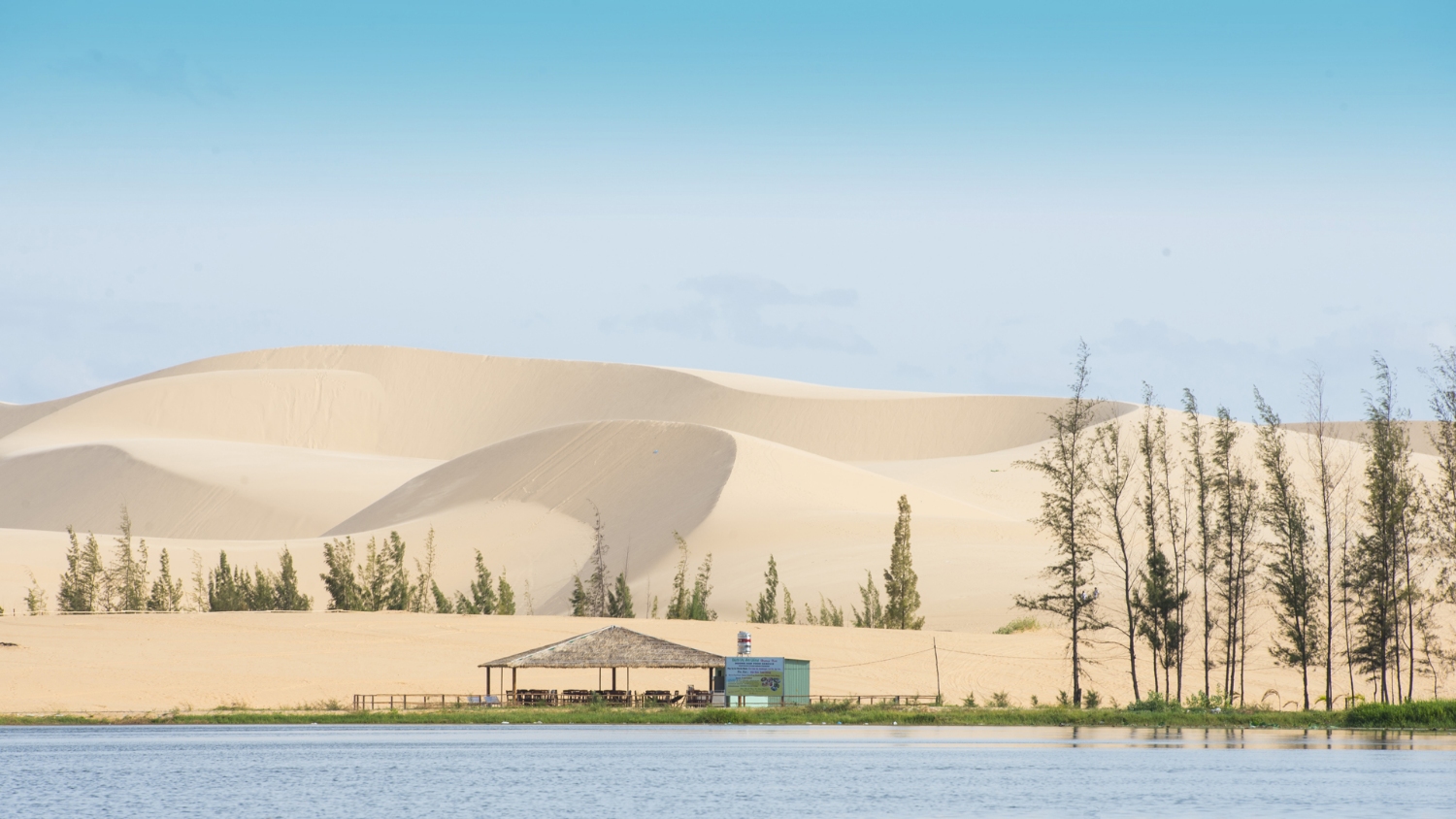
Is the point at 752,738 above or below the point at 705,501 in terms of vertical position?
below

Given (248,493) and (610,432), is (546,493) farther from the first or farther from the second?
(248,493)

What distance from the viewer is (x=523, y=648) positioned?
66812mm

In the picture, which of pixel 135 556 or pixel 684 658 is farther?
pixel 135 556

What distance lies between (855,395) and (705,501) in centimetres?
8778

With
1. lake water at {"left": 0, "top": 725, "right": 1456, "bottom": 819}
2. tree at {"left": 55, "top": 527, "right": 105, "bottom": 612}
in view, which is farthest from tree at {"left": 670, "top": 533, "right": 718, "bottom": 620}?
lake water at {"left": 0, "top": 725, "right": 1456, "bottom": 819}

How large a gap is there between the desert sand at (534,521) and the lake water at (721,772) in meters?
12.1

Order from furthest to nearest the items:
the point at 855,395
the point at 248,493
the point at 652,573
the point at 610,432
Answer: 1. the point at 855,395
2. the point at 248,493
3. the point at 610,432
4. the point at 652,573

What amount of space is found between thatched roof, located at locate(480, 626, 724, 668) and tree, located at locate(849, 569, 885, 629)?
76.9ft

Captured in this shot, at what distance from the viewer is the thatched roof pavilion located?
168 feet

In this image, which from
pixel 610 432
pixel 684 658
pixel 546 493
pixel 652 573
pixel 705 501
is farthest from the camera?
pixel 610 432

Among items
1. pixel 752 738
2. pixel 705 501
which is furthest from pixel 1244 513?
pixel 705 501

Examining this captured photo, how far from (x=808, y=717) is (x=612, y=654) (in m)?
6.62

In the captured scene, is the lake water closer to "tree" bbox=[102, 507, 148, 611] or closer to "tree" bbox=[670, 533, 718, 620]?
"tree" bbox=[670, 533, 718, 620]

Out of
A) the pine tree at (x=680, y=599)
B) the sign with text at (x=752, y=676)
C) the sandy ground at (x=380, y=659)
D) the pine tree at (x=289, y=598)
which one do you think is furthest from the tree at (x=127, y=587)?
the sign with text at (x=752, y=676)
